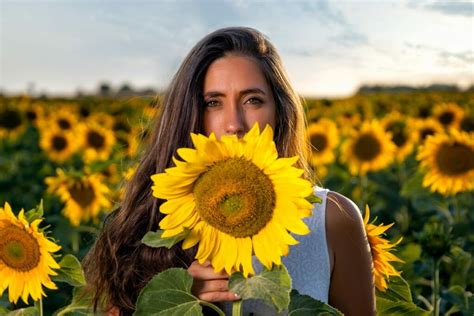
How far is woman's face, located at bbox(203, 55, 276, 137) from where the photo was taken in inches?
72.6

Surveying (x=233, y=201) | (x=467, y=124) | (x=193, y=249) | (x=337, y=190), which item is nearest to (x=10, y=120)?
(x=467, y=124)

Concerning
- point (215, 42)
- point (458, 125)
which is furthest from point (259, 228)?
point (458, 125)

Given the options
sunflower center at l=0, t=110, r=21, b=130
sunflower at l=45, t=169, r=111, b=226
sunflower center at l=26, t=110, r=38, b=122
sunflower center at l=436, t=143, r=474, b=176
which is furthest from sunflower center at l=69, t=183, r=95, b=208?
sunflower center at l=26, t=110, r=38, b=122

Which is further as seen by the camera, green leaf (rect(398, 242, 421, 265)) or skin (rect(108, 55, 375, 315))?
green leaf (rect(398, 242, 421, 265))

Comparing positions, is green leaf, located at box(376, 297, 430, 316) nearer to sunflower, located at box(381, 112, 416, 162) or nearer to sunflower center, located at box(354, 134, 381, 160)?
sunflower center, located at box(354, 134, 381, 160)

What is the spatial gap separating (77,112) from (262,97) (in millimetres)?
11095

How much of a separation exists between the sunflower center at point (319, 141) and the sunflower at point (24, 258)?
5108 mm

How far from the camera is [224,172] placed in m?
1.39

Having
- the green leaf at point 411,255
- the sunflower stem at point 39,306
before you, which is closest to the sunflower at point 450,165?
the green leaf at point 411,255

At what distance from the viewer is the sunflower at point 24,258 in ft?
6.40

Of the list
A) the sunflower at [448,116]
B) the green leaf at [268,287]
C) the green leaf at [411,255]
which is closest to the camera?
the green leaf at [268,287]

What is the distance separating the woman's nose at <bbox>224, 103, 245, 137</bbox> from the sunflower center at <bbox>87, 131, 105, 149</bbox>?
5.41 meters

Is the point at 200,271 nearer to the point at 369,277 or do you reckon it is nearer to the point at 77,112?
the point at 369,277

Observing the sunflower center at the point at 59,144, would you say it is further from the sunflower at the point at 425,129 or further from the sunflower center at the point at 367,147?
the sunflower at the point at 425,129
